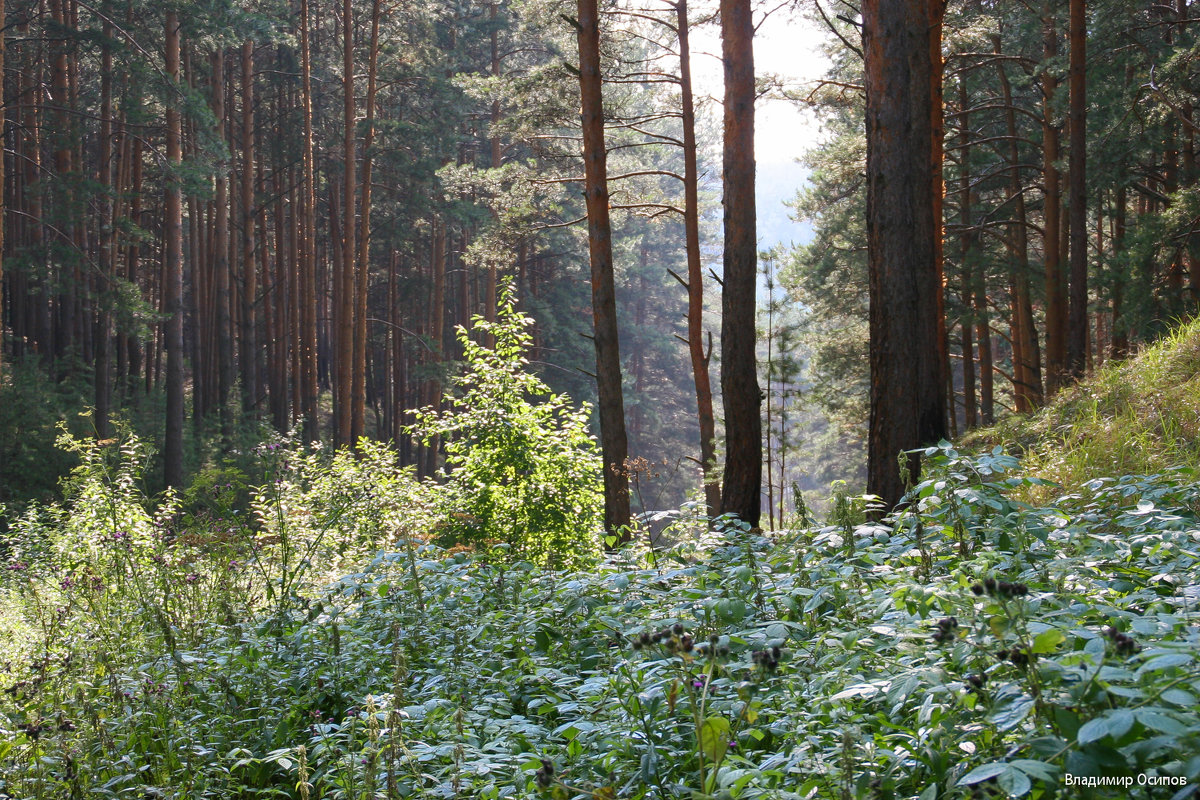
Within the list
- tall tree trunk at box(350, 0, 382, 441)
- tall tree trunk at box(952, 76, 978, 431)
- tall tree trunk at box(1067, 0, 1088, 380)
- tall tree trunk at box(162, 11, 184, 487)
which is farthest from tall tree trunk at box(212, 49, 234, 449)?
tall tree trunk at box(1067, 0, 1088, 380)

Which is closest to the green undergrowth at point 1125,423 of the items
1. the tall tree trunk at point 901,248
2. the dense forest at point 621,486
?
the dense forest at point 621,486

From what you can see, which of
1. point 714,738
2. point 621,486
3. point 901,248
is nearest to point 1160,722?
point 714,738

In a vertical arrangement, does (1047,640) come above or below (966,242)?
below

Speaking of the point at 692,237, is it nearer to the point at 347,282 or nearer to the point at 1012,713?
the point at 347,282

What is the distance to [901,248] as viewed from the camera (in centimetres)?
566

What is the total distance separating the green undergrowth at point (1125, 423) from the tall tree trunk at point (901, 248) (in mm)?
969

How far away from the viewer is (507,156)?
31.0m

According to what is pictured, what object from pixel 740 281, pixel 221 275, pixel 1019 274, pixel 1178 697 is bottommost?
pixel 1178 697

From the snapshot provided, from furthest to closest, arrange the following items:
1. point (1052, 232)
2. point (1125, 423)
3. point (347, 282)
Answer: point (347, 282), point (1052, 232), point (1125, 423)

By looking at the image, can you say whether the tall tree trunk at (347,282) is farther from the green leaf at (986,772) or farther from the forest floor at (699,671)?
the green leaf at (986,772)

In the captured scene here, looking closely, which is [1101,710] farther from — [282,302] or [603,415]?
[282,302]

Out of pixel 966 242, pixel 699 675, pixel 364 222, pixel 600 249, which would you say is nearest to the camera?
pixel 699 675

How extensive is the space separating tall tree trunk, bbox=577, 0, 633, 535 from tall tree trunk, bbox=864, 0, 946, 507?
4.26 m

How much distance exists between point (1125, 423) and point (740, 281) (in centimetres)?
350
